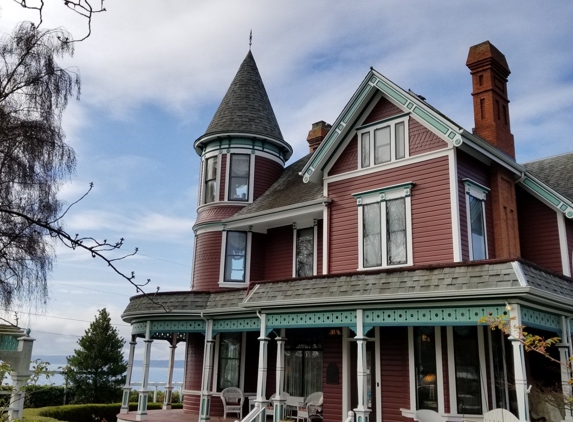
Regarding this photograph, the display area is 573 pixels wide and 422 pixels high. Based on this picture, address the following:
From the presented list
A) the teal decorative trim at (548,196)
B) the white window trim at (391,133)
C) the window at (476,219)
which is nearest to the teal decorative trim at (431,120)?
the white window trim at (391,133)

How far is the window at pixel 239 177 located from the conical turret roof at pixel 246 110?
1055 millimetres

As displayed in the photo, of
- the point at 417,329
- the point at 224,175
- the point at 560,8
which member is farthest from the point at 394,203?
the point at 224,175

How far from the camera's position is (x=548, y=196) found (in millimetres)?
14562

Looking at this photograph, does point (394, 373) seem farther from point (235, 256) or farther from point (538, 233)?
point (235, 256)

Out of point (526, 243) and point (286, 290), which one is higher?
point (526, 243)

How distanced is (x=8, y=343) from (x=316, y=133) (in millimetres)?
14797

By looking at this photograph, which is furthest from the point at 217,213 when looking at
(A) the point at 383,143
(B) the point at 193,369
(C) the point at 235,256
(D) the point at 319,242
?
(A) the point at 383,143

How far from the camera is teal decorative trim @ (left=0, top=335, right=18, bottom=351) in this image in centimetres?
988

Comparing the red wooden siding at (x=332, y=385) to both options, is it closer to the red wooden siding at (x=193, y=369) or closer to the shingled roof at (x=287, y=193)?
the shingled roof at (x=287, y=193)

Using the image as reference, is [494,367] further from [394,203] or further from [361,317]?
[394,203]

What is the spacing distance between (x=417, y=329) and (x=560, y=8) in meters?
7.72

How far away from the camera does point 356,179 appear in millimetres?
15359

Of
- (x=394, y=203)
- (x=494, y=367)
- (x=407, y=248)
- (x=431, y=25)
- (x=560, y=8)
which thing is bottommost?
(x=494, y=367)

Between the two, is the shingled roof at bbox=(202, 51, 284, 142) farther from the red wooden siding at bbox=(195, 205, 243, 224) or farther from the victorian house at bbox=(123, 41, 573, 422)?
the victorian house at bbox=(123, 41, 573, 422)
